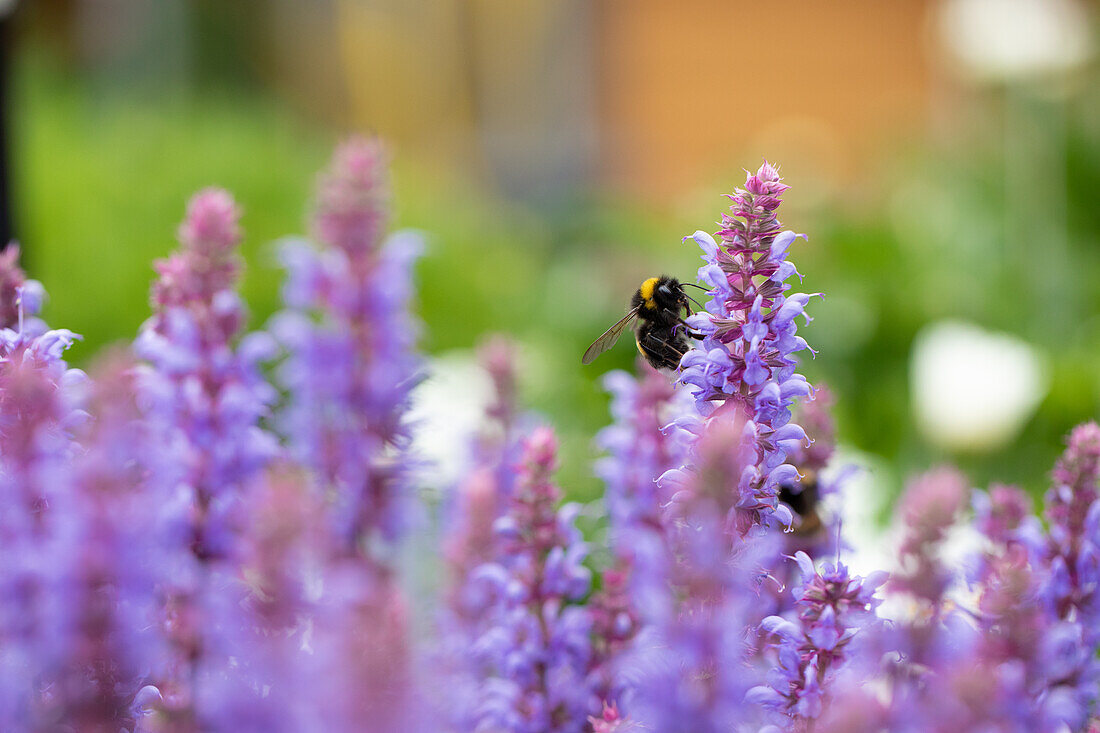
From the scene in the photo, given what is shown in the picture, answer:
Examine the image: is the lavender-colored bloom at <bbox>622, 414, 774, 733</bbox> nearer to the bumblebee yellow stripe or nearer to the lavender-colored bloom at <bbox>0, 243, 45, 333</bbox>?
the lavender-colored bloom at <bbox>0, 243, 45, 333</bbox>

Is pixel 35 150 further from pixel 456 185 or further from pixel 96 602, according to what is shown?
pixel 96 602

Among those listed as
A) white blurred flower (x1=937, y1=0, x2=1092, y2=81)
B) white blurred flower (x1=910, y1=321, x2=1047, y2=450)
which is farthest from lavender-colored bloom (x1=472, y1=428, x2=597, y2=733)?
white blurred flower (x1=937, y1=0, x2=1092, y2=81)

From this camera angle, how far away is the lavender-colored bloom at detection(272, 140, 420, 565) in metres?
1.23

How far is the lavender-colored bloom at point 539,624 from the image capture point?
0.96 metres

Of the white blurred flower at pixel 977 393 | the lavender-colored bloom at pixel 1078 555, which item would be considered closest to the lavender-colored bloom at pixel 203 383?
the lavender-colored bloom at pixel 1078 555

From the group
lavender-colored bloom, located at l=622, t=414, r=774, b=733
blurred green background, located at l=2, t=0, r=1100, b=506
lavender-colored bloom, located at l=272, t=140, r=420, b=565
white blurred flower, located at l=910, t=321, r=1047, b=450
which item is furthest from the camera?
blurred green background, located at l=2, t=0, r=1100, b=506

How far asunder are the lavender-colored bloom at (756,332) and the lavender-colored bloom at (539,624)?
0.56 ft

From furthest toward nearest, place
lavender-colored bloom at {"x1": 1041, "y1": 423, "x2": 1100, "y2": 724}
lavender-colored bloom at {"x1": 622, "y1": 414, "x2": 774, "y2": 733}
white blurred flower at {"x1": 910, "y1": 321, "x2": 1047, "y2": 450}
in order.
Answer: white blurred flower at {"x1": 910, "y1": 321, "x2": 1047, "y2": 450}
lavender-colored bloom at {"x1": 1041, "y1": 423, "x2": 1100, "y2": 724}
lavender-colored bloom at {"x1": 622, "y1": 414, "x2": 774, "y2": 733}

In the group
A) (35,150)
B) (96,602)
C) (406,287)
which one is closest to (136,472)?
(96,602)

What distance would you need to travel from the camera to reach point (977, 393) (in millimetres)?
3293

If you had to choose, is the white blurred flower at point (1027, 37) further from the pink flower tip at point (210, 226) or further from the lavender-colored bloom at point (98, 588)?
the lavender-colored bloom at point (98, 588)

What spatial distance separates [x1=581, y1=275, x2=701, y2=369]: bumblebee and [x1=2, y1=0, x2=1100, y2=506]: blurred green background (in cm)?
37

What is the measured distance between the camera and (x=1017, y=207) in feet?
15.6

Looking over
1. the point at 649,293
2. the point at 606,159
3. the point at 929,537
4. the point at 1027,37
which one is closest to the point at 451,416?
the point at 649,293
